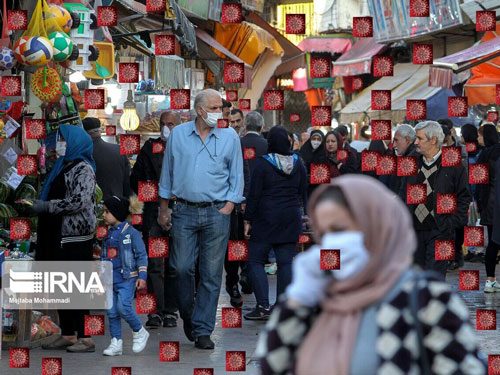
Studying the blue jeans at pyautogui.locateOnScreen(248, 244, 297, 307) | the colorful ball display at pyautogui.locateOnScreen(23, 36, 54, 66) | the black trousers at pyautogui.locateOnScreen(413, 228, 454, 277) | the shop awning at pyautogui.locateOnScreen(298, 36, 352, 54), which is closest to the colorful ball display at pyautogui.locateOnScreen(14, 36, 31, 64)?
the colorful ball display at pyautogui.locateOnScreen(23, 36, 54, 66)

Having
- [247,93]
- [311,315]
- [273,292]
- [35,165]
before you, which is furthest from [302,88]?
[311,315]

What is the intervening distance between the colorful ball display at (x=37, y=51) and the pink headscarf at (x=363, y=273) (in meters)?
7.11

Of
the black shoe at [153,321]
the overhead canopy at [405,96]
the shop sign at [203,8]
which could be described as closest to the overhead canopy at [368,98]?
the overhead canopy at [405,96]

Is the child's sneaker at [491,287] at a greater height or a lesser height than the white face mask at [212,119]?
lesser

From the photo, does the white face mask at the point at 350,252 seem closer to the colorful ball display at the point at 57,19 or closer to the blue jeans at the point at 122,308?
the blue jeans at the point at 122,308

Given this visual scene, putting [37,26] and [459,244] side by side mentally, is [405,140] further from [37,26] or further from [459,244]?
[459,244]

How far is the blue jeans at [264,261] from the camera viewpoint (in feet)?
39.9

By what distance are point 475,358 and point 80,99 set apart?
372 inches

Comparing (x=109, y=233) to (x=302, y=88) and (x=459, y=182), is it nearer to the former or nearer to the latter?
(x=459, y=182)

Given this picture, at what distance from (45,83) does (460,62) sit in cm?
741

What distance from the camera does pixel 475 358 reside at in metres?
4.16

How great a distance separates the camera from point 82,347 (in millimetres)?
10445

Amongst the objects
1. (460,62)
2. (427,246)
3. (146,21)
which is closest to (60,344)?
(427,246)

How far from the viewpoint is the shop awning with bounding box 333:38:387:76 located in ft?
112
